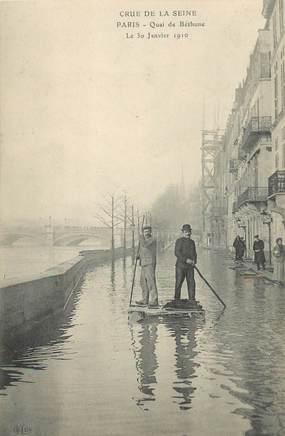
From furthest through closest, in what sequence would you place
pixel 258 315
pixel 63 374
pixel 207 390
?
pixel 258 315
pixel 63 374
pixel 207 390

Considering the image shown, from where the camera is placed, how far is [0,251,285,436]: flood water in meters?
5.33

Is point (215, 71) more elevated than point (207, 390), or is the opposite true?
point (215, 71)

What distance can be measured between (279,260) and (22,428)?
15.1m

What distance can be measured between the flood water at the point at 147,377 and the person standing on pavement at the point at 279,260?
7.59m

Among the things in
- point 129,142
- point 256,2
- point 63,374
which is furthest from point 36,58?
point 63,374

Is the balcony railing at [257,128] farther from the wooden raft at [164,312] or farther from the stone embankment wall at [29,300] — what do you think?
the wooden raft at [164,312]

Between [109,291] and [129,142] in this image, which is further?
[109,291]

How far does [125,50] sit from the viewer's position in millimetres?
10680

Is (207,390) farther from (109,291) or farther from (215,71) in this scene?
(109,291)

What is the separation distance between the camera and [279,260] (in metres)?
19.5

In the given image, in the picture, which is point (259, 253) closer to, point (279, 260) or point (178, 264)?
point (279, 260)

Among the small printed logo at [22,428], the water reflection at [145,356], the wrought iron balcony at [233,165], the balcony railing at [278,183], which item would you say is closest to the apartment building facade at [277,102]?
the balcony railing at [278,183]

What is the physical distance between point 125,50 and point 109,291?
834 cm

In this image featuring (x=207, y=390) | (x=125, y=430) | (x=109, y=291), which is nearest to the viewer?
(x=125, y=430)
